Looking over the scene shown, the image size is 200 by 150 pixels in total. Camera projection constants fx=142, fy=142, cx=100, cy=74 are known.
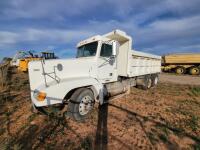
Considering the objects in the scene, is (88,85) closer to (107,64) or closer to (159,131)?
(107,64)

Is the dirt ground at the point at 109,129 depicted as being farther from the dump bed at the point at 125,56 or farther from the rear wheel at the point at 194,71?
the rear wheel at the point at 194,71

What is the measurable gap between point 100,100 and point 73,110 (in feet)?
4.15

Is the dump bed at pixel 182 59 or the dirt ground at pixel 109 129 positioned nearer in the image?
the dirt ground at pixel 109 129

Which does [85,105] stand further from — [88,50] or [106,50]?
[106,50]

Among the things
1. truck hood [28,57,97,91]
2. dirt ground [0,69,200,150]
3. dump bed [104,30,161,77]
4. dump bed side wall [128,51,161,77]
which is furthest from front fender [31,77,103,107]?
dump bed side wall [128,51,161,77]

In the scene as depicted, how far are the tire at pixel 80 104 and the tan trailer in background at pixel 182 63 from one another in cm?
2119

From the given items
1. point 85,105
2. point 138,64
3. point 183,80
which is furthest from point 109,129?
point 183,80

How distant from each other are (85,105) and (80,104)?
22 cm

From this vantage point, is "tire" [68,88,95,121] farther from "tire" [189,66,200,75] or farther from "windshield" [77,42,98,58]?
"tire" [189,66,200,75]

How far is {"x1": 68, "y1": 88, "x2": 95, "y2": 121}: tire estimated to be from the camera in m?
4.24

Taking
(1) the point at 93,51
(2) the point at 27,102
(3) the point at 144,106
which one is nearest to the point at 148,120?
(3) the point at 144,106

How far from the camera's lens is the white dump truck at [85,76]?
4.01 m

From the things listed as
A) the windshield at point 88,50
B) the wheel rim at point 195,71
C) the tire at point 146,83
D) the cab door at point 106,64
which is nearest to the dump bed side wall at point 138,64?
the tire at point 146,83

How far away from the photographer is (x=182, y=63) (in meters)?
21.8
